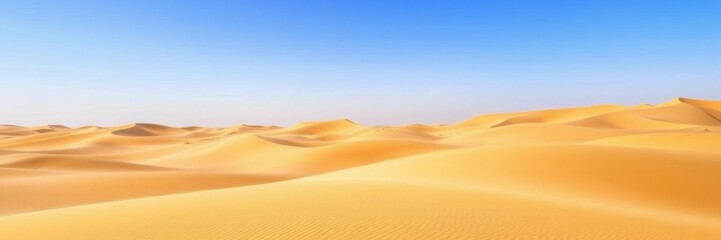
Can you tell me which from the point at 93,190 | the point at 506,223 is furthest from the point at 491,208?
the point at 93,190

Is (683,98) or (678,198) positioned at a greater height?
(683,98)

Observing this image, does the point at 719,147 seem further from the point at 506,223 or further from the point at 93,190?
the point at 93,190

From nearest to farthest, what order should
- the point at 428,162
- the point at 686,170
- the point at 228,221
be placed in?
1. the point at 228,221
2. the point at 686,170
3. the point at 428,162

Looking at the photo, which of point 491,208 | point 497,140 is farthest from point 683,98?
point 491,208

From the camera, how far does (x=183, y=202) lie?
6.52 meters

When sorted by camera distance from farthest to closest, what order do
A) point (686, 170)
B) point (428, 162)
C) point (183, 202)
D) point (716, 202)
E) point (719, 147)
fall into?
point (719, 147), point (428, 162), point (686, 170), point (716, 202), point (183, 202)

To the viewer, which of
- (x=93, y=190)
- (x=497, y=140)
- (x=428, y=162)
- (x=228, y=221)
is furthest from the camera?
(x=497, y=140)

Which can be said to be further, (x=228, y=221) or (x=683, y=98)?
(x=683, y=98)

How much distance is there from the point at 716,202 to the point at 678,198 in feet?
2.04

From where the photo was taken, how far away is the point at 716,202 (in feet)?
29.5

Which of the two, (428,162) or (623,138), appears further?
(623,138)

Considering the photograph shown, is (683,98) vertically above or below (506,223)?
above

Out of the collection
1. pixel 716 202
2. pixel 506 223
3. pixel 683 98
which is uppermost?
pixel 683 98

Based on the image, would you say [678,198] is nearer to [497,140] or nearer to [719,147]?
[719,147]
